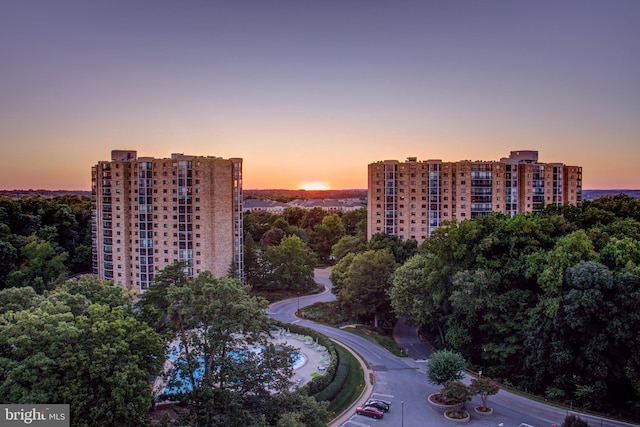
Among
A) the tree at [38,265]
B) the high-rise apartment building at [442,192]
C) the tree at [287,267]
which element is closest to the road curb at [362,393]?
the tree at [287,267]

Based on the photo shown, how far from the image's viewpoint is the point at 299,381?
36.4 meters

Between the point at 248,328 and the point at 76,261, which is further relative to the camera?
the point at 76,261

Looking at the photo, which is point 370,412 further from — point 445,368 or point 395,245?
point 395,245

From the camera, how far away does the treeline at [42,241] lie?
57.3 meters

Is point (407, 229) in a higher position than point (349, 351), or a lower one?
higher

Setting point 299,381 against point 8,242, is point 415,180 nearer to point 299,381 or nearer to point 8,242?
point 299,381

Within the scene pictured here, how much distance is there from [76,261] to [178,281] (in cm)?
4098

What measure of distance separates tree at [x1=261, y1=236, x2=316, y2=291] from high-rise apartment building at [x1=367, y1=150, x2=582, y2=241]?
1084cm

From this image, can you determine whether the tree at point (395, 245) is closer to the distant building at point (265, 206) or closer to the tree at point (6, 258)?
the tree at point (6, 258)

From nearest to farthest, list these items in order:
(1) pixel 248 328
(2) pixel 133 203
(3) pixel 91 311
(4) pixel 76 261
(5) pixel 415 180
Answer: (3) pixel 91 311, (1) pixel 248 328, (2) pixel 133 203, (5) pixel 415 180, (4) pixel 76 261

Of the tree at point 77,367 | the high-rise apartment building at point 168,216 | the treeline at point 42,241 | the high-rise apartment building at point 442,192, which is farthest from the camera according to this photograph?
the high-rise apartment building at point 442,192

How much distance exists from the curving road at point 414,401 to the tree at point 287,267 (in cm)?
1982

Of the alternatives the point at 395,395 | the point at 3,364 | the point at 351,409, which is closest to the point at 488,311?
A: the point at 395,395

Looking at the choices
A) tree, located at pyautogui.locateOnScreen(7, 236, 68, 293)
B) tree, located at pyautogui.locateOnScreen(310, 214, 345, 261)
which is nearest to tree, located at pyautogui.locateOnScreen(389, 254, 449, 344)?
tree, located at pyautogui.locateOnScreen(7, 236, 68, 293)
